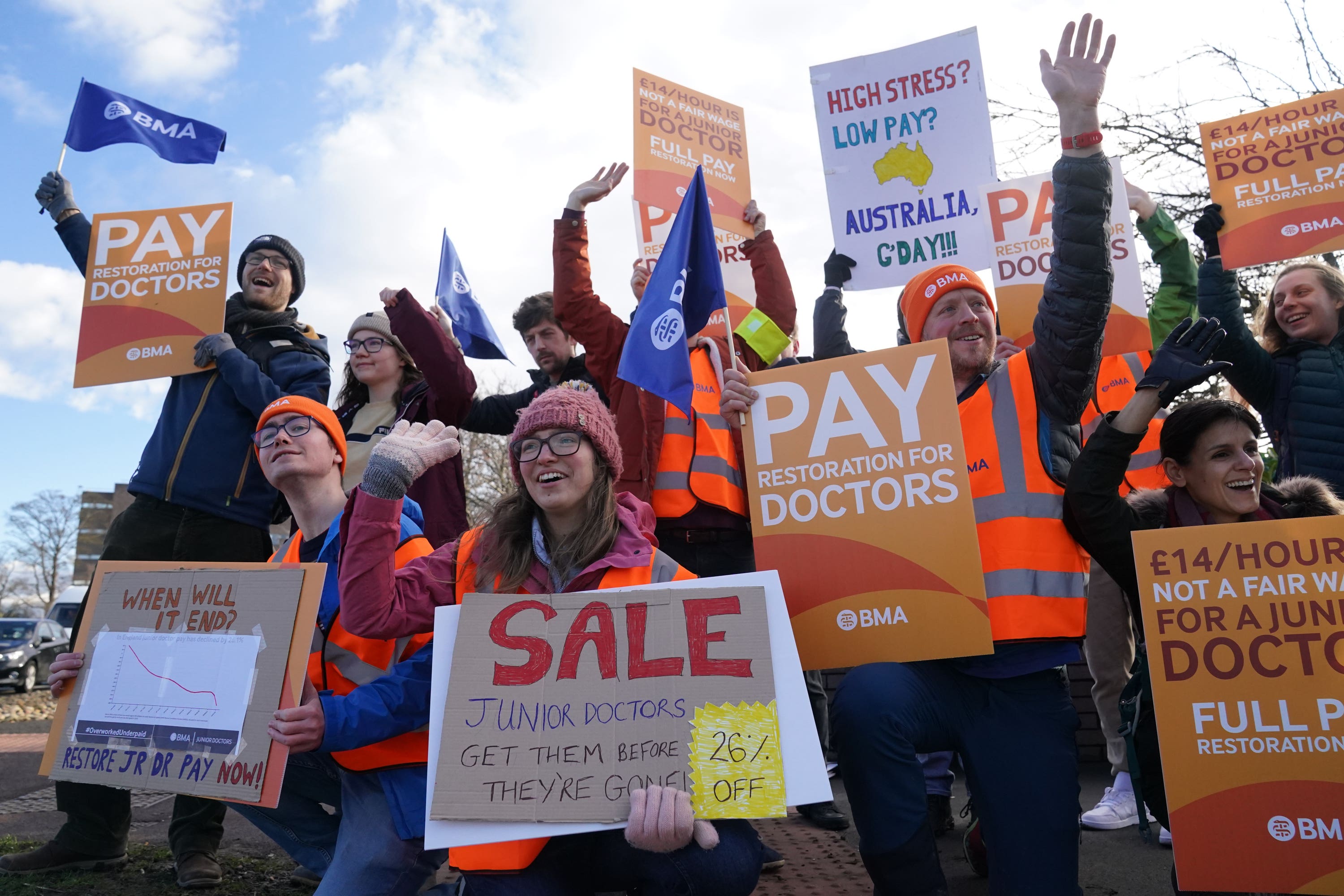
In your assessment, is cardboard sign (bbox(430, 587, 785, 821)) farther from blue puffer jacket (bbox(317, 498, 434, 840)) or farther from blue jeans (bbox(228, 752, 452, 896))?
blue jeans (bbox(228, 752, 452, 896))

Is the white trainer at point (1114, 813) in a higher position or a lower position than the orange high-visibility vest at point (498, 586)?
lower

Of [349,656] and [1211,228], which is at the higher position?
[1211,228]

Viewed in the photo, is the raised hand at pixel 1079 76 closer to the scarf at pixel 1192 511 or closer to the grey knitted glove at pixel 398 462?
the scarf at pixel 1192 511

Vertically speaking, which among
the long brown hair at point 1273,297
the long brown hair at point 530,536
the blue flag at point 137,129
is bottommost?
the long brown hair at point 530,536

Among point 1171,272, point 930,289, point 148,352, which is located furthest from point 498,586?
point 1171,272

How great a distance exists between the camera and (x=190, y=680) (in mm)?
2594

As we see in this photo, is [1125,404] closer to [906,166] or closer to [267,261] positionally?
[906,166]

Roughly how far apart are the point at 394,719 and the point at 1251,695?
2193 mm

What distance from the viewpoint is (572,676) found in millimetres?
2303

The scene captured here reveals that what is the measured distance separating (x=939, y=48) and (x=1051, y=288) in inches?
112

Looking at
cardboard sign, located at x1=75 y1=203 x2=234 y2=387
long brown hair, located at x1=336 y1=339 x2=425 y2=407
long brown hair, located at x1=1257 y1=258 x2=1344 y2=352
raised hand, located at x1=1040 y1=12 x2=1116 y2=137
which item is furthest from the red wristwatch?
cardboard sign, located at x1=75 y1=203 x2=234 y2=387

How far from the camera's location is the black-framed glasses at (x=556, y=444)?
8.70 feet

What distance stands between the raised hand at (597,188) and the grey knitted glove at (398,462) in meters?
2.10

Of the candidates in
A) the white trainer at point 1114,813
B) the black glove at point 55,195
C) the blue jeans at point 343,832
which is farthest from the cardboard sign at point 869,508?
the black glove at point 55,195
